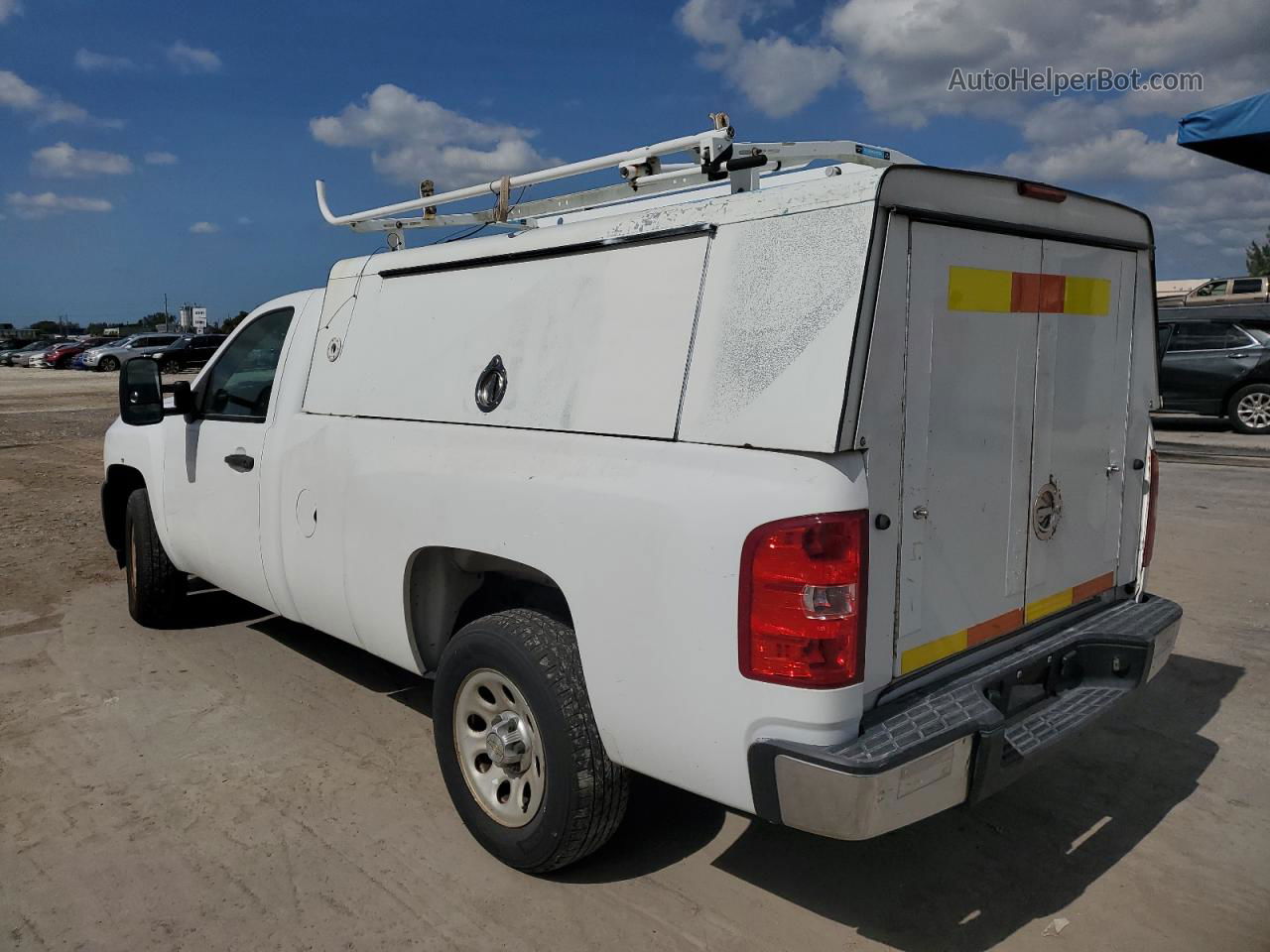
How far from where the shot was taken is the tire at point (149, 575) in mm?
5621

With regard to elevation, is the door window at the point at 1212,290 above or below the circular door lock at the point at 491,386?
above

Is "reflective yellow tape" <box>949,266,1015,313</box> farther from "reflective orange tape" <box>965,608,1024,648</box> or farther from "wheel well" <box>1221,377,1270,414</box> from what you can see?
"wheel well" <box>1221,377,1270,414</box>

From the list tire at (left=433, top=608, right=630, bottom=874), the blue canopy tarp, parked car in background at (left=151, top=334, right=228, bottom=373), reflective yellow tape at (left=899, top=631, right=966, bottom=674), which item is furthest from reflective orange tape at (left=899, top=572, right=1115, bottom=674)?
parked car in background at (left=151, top=334, right=228, bottom=373)

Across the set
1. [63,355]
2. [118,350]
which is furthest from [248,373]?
[63,355]

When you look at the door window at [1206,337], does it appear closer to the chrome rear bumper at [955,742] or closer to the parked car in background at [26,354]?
the chrome rear bumper at [955,742]

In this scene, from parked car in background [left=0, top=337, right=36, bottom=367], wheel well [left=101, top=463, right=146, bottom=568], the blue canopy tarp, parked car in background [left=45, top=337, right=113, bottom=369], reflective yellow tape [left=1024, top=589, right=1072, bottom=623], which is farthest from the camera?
parked car in background [left=0, top=337, right=36, bottom=367]

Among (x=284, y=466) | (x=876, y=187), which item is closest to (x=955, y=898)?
(x=876, y=187)

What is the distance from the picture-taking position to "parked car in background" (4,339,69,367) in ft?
162

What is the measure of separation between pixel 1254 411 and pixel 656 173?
14.3 m

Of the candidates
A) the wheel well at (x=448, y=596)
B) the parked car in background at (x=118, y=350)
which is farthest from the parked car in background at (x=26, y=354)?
the wheel well at (x=448, y=596)

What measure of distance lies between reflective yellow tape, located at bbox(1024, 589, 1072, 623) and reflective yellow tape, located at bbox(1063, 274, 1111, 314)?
96 centimetres

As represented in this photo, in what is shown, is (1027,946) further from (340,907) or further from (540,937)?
(340,907)

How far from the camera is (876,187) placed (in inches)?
99.6

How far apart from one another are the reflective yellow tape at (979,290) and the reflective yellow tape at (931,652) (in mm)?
960
